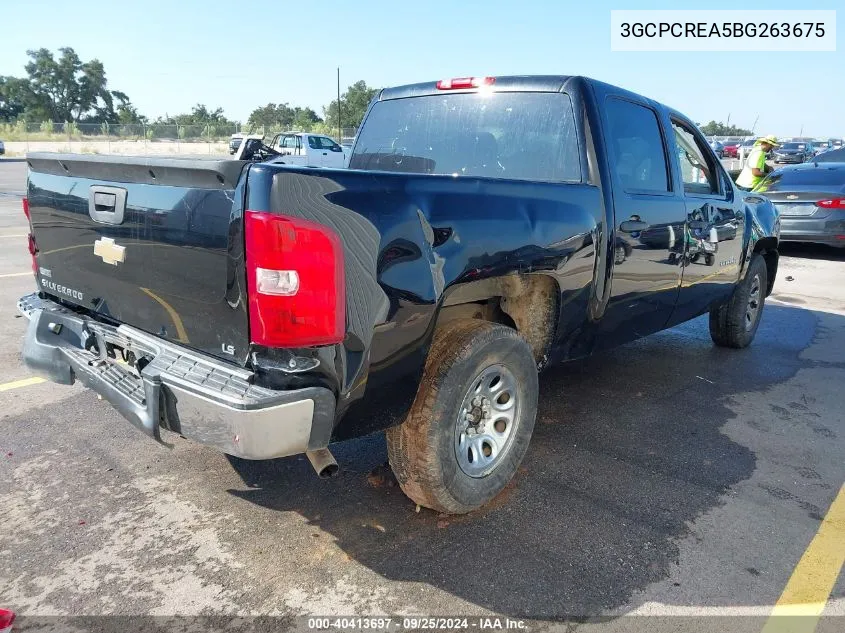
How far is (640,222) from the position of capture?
12.7 ft

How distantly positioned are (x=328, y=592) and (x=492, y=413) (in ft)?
3.61

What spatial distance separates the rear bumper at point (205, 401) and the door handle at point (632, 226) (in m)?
2.10

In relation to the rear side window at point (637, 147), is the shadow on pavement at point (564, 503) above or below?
below

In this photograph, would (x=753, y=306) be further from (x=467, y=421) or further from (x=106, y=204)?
(x=106, y=204)

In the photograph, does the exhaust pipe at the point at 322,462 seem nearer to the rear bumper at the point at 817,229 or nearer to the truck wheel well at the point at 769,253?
the truck wheel well at the point at 769,253

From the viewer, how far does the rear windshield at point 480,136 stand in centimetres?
371

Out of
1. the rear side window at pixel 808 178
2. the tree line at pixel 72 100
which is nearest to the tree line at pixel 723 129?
the tree line at pixel 72 100

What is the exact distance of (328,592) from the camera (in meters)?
2.55

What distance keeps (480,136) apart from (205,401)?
7.76ft

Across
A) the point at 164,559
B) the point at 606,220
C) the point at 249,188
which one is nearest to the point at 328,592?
the point at 164,559

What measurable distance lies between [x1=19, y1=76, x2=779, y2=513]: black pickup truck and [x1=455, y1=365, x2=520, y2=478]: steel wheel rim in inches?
0.4

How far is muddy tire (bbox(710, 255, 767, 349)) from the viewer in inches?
226

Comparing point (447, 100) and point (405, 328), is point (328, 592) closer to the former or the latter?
point (405, 328)

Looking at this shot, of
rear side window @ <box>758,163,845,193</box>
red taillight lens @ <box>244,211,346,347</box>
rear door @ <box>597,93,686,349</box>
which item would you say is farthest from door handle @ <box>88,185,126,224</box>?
rear side window @ <box>758,163,845,193</box>
